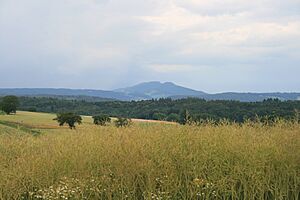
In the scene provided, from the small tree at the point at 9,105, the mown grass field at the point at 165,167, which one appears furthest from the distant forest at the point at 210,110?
the small tree at the point at 9,105

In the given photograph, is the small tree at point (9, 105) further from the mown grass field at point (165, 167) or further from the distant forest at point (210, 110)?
the mown grass field at point (165, 167)

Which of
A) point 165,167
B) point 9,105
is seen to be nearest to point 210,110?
point 165,167

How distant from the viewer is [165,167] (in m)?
6.63

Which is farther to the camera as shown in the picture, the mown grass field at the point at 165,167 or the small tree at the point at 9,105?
the small tree at the point at 9,105

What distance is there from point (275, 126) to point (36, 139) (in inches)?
219

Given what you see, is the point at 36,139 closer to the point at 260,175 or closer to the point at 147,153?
the point at 147,153

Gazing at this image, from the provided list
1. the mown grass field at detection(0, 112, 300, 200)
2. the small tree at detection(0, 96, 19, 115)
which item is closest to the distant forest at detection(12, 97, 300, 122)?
the mown grass field at detection(0, 112, 300, 200)

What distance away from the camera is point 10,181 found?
6.32 metres

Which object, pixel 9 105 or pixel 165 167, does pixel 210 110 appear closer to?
pixel 165 167

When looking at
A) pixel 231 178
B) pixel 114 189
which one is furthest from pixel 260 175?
pixel 114 189

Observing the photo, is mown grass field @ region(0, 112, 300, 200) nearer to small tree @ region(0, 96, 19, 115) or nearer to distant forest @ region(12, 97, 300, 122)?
distant forest @ region(12, 97, 300, 122)

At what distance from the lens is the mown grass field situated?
623cm

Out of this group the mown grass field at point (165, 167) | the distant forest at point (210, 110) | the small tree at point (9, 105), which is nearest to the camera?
the mown grass field at point (165, 167)

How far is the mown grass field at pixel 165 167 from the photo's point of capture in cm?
623
